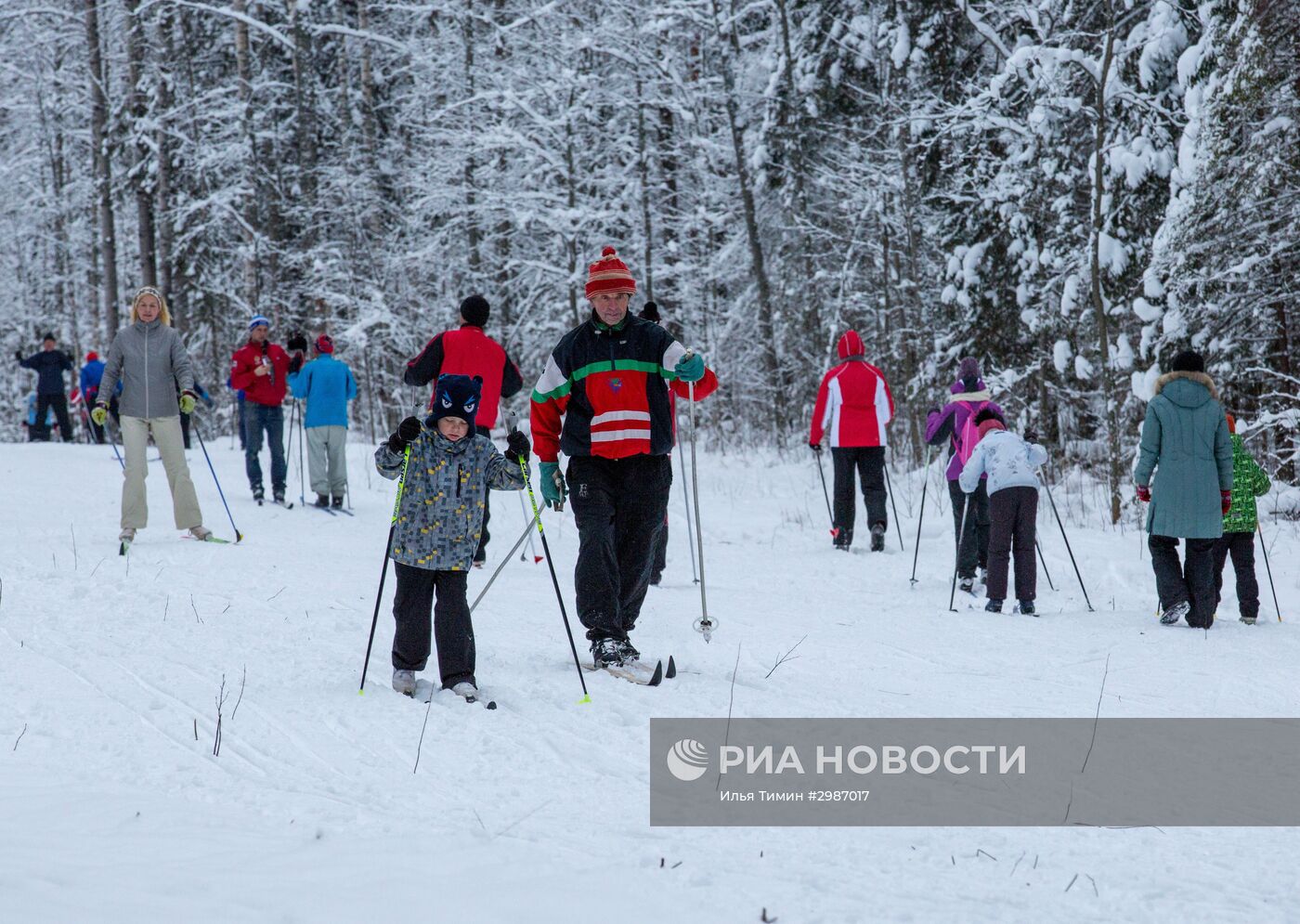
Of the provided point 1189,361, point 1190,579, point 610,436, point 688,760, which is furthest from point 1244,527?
point 688,760

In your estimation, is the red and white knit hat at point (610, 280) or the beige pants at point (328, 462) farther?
the beige pants at point (328, 462)

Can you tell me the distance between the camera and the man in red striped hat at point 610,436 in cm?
542

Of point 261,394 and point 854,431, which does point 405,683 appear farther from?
point 261,394

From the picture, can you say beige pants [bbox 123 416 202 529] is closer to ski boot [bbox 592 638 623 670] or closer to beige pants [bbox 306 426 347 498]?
beige pants [bbox 306 426 347 498]

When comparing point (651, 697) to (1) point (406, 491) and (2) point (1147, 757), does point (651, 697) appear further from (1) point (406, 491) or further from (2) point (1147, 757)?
(2) point (1147, 757)

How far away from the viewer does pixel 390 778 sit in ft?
12.5

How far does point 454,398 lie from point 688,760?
1.96 m

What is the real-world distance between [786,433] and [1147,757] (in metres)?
15.9

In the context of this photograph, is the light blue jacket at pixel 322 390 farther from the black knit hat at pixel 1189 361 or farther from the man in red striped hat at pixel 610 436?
the black knit hat at pixel 1189 361

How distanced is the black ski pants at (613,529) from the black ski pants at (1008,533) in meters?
3.58

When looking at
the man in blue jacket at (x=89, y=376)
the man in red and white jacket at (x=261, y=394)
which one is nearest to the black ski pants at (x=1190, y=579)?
the man in red and white jacket at (x=261, y=394)

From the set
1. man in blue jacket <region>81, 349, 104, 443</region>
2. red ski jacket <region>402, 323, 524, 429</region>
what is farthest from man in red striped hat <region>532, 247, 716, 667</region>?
man in blue jacket <region>81, 349, 104, 443</region>

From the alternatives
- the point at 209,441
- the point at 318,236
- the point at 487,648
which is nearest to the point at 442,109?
the point at 318,236

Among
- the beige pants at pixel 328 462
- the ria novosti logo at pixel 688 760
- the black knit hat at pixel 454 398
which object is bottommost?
the ria novosti logo at pixel 688 760
